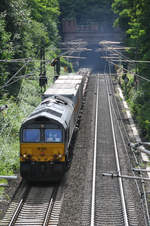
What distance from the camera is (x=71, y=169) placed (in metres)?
19.2

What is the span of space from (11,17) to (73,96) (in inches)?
496

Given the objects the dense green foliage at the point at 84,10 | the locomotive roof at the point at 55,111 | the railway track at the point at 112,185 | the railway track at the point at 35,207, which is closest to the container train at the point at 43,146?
the locomotive roof at the point at 55,111

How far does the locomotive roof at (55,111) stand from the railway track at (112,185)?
3438 millimetres

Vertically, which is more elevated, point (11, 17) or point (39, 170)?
point (11, 17)

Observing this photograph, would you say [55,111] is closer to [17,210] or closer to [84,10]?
[17,210]

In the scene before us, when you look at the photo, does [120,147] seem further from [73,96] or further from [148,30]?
[148,30]

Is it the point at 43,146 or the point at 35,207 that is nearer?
the point at 35,207

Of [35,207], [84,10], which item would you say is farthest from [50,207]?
[84,10]

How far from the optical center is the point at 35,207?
1489 cm

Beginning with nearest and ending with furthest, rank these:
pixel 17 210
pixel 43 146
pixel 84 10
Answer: pixel 17 210, pixel 43 146, pixel 84 10

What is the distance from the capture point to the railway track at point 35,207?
13711 millimetres

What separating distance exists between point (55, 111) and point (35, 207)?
16.3 feet

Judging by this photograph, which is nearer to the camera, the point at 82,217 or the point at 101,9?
the point at 82,217

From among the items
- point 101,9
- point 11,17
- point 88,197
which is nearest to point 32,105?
point 11,17
